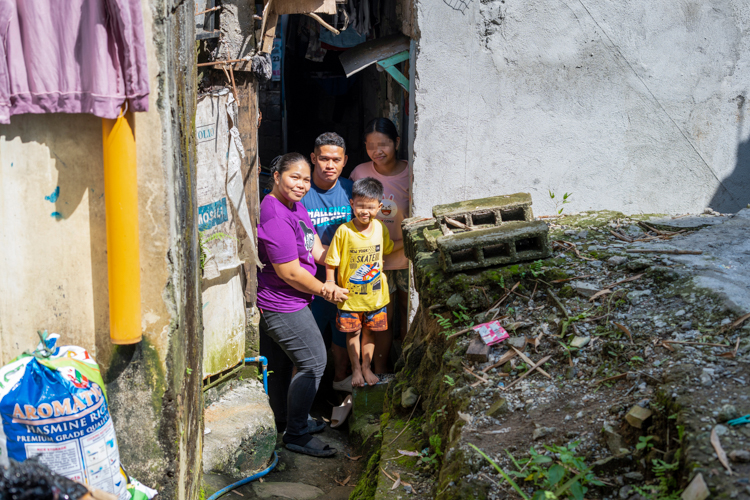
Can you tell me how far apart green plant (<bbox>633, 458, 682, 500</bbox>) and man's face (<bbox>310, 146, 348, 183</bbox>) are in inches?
135

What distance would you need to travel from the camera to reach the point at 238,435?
14.3 ft

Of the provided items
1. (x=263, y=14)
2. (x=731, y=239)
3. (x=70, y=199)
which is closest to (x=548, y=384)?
(x=731, y=239)

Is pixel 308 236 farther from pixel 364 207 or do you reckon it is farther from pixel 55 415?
pixel 55 415

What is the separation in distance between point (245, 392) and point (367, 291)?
1.24 m

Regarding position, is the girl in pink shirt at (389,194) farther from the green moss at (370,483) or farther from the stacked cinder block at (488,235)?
the green moss at (370,483)

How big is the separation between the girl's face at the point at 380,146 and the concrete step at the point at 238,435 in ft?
6.99

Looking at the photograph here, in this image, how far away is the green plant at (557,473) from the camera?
218 centimetres

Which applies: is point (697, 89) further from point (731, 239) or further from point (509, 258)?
point (509, 258)

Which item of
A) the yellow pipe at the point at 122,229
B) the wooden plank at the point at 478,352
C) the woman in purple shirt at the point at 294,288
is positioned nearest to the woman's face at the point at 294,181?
the woman in purple shirt at the point at 294,288

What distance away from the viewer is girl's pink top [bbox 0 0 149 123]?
2563 mm

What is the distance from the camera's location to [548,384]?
283cm

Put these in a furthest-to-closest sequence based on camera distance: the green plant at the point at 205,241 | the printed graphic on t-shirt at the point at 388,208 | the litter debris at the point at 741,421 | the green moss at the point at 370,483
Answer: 1. the printed graphic on t-shirt at the point at 388,208
2. the green plant at the point at 205,241
3. the green moss at the point at 370,483
4. the litter debris at the point at 741,421

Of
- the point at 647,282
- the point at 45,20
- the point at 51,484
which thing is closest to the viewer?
the point at 51,484

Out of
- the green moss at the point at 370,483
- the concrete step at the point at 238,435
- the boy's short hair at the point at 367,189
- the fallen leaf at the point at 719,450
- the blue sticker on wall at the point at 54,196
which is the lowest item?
the concrete step at the point at 238,435
